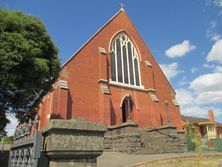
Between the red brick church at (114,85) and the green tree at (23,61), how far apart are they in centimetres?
490

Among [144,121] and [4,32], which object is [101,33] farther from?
[4,32]

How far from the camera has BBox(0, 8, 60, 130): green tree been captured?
1182 centimetres

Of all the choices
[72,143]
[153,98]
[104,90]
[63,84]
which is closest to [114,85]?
[104,90]

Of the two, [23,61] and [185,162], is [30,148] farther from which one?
[23,61]

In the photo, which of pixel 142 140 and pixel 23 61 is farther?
pixel 142 140

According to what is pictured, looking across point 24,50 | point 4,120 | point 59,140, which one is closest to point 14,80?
point 24,50

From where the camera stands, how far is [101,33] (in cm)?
2561

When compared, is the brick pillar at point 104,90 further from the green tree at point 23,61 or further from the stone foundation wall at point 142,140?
the green tree at point 23,61

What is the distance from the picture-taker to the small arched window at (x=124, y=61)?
25.4m

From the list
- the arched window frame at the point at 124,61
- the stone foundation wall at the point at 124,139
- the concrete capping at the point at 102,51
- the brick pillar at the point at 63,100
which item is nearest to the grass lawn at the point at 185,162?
the stone foundation wall at the point at 124,139

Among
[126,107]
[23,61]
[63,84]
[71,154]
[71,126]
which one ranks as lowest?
[71,154]

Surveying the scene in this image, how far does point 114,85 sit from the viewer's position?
2406cm

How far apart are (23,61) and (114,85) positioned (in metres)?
12.9

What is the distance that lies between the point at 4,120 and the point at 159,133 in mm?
12575
